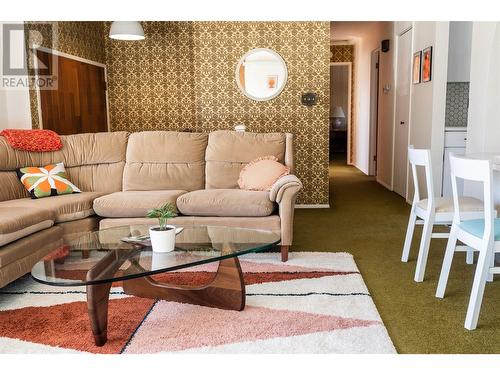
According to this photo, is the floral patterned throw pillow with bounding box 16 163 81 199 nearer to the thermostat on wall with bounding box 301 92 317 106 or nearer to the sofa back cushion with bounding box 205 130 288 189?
the sofa back cushion with bounding box 205 130 288 189

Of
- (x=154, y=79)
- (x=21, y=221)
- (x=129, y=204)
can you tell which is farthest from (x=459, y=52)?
(x=21, y=221)

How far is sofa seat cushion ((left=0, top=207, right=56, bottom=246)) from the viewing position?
2559mm

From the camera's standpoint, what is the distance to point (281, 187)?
328 cm

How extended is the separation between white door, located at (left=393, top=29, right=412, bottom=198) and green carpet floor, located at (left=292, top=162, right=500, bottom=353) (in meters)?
0.48

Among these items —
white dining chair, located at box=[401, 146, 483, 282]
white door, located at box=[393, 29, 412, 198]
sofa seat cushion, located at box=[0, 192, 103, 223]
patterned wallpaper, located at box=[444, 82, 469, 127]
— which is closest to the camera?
white dining chair, located at box=[401, 146, 483, 282]

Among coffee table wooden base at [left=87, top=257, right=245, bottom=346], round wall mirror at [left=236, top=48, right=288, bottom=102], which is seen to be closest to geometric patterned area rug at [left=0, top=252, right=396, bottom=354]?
coffee table wooden base at [left=87, top=257, right=245, bottom=346]

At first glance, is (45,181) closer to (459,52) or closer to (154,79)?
(154,79)

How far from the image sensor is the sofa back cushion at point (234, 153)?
3.88 m

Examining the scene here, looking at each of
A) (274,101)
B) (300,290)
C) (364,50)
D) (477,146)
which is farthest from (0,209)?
(364,50)

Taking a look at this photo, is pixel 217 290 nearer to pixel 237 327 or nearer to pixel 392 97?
pixel 237 327

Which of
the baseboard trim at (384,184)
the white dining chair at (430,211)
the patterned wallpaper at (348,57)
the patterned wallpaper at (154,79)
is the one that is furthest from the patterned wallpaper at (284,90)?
the patterned wallpaper at (348,57)

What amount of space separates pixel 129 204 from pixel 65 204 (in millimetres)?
445

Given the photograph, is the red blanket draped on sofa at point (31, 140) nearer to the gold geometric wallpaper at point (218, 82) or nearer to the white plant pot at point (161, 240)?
the gold geometric wallpaper at point (218, 82)

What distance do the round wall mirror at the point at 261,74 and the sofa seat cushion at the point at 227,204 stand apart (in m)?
2.17
